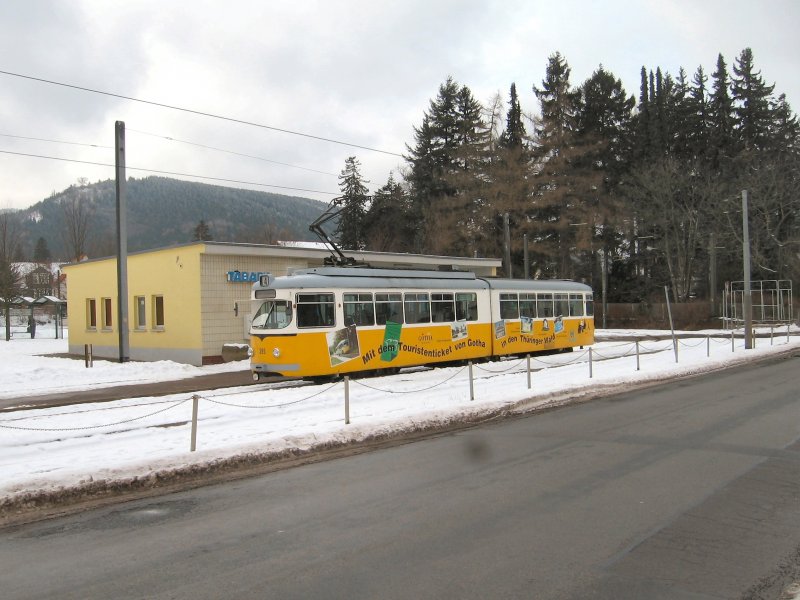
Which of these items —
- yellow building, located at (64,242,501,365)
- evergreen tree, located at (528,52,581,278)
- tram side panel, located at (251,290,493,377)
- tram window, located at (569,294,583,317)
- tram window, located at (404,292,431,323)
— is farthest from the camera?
evergreen tree, located at (528,52,581,278)

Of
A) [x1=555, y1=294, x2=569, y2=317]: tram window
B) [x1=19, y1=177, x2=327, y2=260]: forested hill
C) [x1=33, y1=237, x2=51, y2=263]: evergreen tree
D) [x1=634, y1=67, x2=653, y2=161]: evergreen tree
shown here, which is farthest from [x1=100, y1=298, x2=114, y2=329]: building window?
[x1=33, y1=237, x2=51, y2=263]: evergreen tree

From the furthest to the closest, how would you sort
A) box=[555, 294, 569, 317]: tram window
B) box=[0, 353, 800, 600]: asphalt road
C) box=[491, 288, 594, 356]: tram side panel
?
box=[555, 294, 569, 317]: tram window, box=[491, 288, 594, 356]: tram side panel, box=[0, 353, 800, 600]: asphalt road

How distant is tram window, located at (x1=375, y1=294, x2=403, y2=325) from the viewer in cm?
1923

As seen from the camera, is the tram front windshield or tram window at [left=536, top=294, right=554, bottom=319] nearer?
the tram front windshield

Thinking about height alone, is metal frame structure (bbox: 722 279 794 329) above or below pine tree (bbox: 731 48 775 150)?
below

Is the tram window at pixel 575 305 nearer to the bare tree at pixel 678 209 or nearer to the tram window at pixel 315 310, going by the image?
Answer: the tram window at pixel 315 310

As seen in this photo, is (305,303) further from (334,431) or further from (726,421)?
(726,421)

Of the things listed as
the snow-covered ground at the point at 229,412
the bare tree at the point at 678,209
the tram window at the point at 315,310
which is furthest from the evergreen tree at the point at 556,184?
the tram window at the point at 315,310

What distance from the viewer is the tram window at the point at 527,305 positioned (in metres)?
24.6

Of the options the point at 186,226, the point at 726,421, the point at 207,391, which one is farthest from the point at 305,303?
the point at 186,226

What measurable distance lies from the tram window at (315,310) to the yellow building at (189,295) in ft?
19.3

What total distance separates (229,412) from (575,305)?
1811 cm

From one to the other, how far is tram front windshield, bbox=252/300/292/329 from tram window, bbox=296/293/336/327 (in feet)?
0.99

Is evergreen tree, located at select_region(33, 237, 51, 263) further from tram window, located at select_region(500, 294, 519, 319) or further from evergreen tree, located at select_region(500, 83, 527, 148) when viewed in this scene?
tram window, located at select_region(500, 294, 519, 319)
